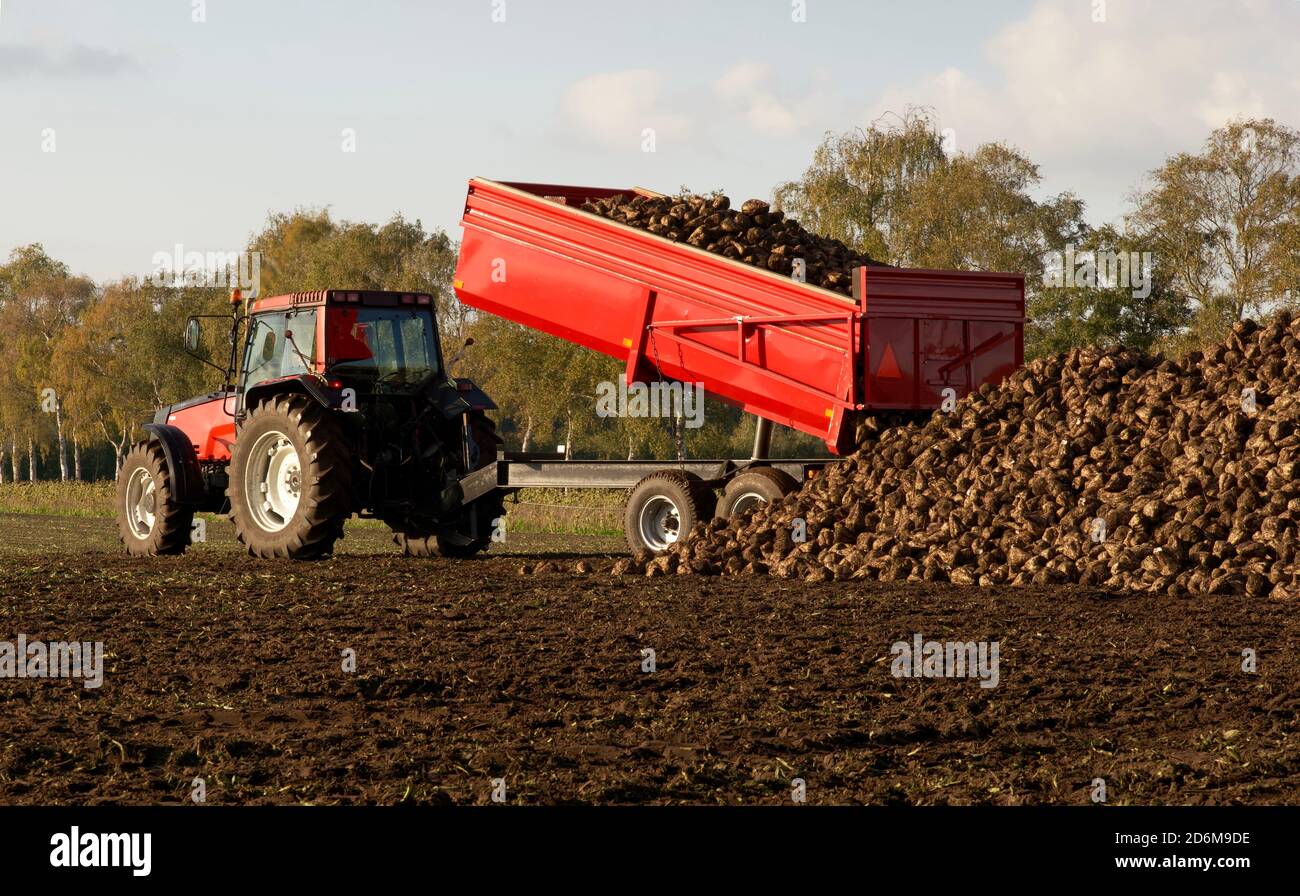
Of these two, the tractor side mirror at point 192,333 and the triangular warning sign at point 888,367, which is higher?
the tractor side mirror at point 192,333

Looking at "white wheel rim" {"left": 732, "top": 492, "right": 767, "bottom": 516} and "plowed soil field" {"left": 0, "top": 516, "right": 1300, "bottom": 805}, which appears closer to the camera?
"plowed soil field" {"left": 0, "top": 516, "right": 1300, "bottom": 805}

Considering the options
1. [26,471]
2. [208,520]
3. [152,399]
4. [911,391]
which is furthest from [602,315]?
[26,471]

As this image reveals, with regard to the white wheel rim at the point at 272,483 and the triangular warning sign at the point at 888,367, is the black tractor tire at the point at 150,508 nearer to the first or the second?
the white wheel rim at the point at 272,483

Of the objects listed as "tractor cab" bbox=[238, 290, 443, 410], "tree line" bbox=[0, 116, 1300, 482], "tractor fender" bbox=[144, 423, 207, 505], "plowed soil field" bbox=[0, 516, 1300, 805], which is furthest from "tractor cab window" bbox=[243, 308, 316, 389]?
"tree line" bbox=[0, 116, 1300, 482]

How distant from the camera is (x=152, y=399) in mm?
58406

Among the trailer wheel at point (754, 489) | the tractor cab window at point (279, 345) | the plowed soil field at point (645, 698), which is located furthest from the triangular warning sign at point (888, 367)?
the tractor cab window at point (279, 345)

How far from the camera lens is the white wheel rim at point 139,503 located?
49.0 ft

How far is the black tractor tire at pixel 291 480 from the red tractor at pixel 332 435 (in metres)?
0.01

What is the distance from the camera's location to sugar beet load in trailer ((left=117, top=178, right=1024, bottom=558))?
1256cm

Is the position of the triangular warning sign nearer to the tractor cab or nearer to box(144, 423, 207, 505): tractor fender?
the tractor cab

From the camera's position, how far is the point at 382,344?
13695 millimetres

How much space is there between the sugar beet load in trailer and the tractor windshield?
1 centimetres
